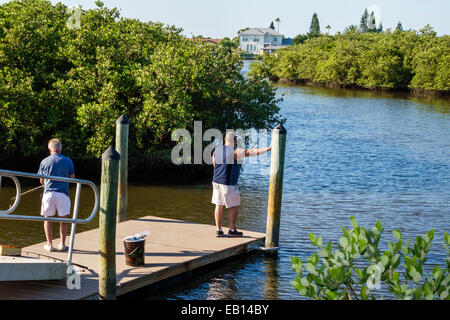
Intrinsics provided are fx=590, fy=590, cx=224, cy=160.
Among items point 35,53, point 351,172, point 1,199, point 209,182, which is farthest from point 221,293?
point 351,172

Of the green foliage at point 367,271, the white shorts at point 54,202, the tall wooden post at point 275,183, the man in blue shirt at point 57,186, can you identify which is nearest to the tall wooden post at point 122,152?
the man in blue shirt at point 57,186

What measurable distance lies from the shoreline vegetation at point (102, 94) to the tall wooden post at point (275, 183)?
813cm

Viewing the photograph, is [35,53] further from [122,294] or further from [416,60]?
[416,60]

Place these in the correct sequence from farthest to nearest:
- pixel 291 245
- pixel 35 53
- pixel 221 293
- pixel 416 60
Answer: pixel 416 60 < pixel 35 53 < pixel 291 245 < pixel 221 293

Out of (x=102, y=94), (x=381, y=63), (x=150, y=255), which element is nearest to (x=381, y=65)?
(x=381, y=63)

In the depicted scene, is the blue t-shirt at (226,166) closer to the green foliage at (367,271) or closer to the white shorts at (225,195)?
the white shorts at (225,195)

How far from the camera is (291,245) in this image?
14445 millimetres

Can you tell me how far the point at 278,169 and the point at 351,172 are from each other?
1351cm

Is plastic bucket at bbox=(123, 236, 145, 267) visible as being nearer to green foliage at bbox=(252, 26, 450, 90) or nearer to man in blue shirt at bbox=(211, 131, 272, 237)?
man in blue shirt at bbox=(211, 131, 272, 237)

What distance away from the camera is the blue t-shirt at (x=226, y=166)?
1189 centimetres

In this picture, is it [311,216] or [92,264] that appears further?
[311,216]

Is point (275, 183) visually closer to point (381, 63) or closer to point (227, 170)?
point (227, 170)
